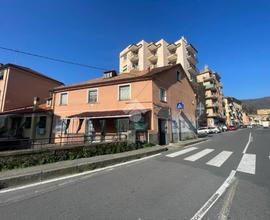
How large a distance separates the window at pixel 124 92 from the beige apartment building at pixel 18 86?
14.8m

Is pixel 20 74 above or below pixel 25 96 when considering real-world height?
above

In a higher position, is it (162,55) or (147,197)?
(162,55)

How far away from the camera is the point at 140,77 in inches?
706

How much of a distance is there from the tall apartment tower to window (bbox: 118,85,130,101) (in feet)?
103

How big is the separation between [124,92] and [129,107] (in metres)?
1.73

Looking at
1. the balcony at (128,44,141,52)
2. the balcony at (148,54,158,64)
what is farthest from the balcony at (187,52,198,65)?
the balcony at (128,44,141,52)

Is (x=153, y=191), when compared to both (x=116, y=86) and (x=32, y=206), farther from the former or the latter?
(x=116, y=86)

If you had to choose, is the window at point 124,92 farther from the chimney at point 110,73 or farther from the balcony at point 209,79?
the balcony at point 209,79

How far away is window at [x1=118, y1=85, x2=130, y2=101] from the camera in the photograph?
18.7m

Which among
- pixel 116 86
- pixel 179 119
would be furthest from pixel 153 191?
pixel 179 119

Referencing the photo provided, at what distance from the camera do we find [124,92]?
18.9m

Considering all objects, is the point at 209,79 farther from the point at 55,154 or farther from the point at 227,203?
the point at 227,203

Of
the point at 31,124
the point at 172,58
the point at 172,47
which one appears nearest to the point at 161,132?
the point at 31,124

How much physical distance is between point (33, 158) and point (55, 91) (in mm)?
16798
